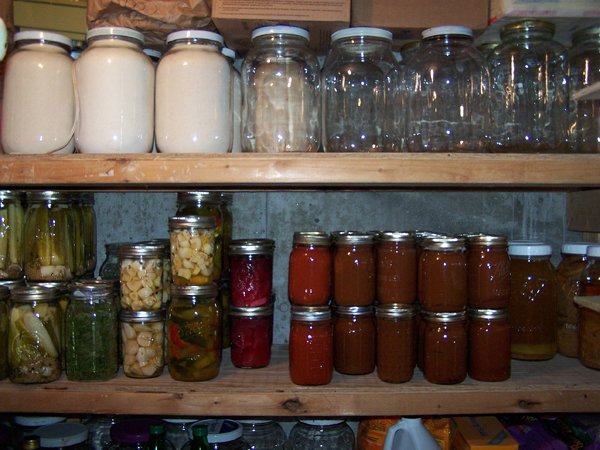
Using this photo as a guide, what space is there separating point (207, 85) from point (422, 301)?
60 cm

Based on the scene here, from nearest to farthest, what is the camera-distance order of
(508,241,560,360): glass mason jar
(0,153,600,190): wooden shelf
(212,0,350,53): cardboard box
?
(0,153,600,190): wooden shelf
(212,0,350,53): cardboard box
(508,241,560,360): glass mason jar

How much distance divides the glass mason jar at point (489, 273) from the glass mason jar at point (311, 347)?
300 millimetres

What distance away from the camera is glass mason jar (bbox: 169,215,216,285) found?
3.52ft

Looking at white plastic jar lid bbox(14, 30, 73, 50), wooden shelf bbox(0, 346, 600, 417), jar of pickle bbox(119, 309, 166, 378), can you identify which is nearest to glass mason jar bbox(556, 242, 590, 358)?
wooden shelf bbox(0, 346, 600, 417)

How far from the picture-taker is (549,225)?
1460 mm

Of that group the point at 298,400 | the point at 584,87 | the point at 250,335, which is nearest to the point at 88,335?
the point at 250,335

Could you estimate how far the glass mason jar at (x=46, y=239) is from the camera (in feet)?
3.78

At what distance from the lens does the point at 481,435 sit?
1136 millimetres

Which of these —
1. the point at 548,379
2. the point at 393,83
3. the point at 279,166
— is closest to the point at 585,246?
the point at 548,379

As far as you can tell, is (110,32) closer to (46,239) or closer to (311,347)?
(46,239)

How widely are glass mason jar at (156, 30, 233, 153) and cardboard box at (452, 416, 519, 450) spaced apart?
759mm

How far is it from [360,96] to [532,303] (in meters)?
0.58

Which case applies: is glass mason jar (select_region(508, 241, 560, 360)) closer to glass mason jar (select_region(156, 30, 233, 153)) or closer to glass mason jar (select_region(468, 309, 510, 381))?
glass mason jar (select_region(468, 309, 510, 381))

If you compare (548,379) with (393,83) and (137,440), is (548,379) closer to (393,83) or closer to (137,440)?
(393,83)
